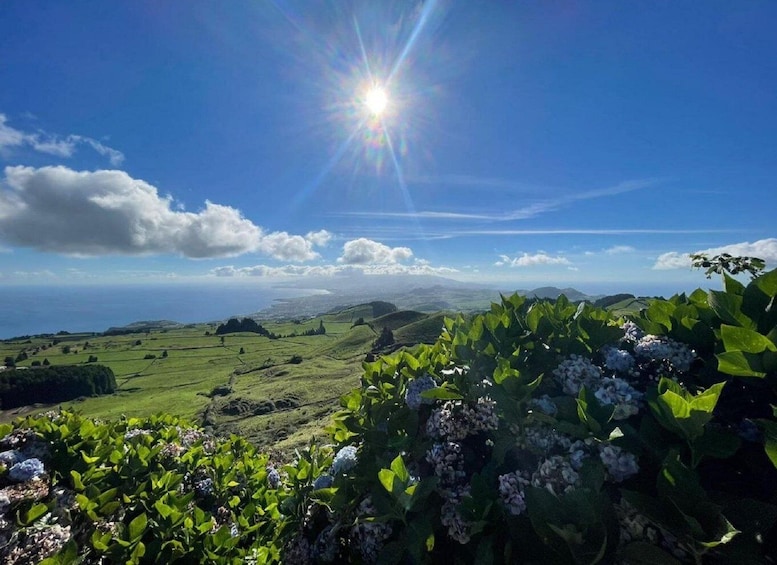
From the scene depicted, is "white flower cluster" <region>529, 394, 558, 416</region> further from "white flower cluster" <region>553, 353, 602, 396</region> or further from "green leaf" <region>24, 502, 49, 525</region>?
"green leaf" <region>24, 502, 49, 525</region>

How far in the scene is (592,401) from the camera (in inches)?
84.8

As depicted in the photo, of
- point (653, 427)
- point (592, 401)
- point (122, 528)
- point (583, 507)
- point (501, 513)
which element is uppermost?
point (592, 401)

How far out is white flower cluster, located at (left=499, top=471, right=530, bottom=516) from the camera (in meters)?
2.01

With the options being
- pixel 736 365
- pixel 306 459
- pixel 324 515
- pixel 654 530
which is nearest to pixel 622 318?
pixel 736 365

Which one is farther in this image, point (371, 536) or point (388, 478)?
point (371, 536)

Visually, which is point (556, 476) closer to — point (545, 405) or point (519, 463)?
point (519, 463)

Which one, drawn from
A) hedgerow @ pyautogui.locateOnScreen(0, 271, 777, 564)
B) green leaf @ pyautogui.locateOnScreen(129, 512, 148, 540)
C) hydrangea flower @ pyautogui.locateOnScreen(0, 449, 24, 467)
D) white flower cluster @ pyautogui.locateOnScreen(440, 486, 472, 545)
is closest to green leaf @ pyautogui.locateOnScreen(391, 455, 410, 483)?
hedgerow @ pyautogui.locateOnScreen(0, 271, 777, 564)

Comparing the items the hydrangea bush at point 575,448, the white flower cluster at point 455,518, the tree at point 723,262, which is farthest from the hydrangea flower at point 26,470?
the tree at point 723,262

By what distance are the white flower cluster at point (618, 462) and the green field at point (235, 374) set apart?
9.20 meters

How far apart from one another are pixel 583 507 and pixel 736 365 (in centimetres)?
118

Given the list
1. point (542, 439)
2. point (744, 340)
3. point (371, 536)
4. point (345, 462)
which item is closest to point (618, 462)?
point (542, 439)

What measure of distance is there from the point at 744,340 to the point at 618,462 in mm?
970

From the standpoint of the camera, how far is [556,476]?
2.00 m

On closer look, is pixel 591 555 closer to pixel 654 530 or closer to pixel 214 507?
pixel 654 530
